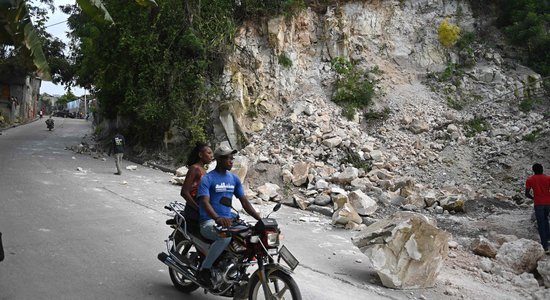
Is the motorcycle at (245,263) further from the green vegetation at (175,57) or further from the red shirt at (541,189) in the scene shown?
the green vegetation at (175,57)

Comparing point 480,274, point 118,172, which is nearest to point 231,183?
point 480,274

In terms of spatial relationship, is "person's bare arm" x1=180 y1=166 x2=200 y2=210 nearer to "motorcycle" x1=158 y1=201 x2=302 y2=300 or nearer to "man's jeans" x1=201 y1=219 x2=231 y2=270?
"motorcycle" x1=158 y1=201 x2=302 y2=300

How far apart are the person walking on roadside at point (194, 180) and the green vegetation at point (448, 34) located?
1760 centimetres

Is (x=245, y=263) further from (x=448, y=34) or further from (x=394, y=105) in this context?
(x=448, y=34)

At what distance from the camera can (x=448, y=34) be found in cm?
1936

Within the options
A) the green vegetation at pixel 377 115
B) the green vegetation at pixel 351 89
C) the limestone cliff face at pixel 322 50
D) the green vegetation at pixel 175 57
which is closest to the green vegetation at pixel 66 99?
the green vegetation at pixel 175 57

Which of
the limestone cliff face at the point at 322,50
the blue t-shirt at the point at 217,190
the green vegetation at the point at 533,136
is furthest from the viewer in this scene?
the limestone cliff face at the point at 322,50

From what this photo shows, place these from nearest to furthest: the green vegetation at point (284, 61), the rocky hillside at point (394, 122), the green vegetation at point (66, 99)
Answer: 1. the rocky hillside at point (394, 122)
2. the green vegetation at point (284, 61)
3. the green vegetation at point (66, 99)

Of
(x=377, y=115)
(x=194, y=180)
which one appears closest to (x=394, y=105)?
(x=377, y=115)

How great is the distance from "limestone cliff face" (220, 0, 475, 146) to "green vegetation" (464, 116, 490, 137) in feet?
11.8

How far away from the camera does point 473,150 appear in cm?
1459

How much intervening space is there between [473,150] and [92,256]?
1292 cm

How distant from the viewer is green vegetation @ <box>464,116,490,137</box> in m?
15.6

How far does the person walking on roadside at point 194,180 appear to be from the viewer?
4.40 metres
